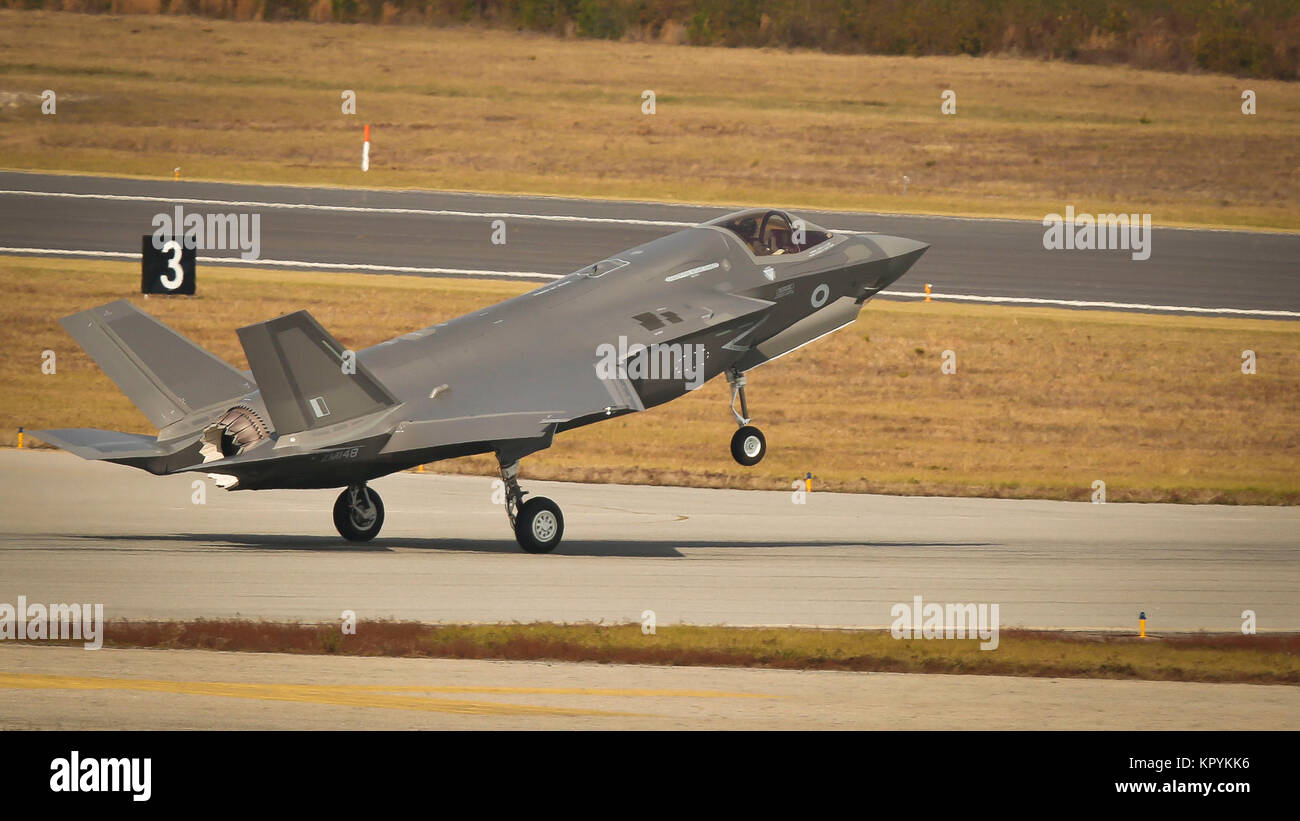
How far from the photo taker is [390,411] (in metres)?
20.6

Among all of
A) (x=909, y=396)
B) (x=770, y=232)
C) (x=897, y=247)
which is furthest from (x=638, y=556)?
(x=909, y=396)

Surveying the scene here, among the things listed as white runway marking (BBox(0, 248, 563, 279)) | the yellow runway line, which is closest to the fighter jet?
the yellow runway line

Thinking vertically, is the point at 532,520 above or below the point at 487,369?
below

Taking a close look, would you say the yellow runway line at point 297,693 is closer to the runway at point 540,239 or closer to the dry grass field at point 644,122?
the runway at point 540,239

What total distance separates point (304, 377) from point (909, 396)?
1893cm

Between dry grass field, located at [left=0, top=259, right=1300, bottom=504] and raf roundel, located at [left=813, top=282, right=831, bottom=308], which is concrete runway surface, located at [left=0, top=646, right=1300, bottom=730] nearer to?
raf roundel, located at [left=813, top=282, right=831, bottom=308]

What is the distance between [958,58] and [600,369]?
5695 centimetres

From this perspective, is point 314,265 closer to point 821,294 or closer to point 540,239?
point 540,239

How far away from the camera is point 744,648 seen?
16.6 m

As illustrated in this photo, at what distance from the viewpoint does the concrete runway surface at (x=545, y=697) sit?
526 inches

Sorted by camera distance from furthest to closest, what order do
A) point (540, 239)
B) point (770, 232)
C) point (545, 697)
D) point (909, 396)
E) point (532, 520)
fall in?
point (540, 239) < point (909, 396) < point (770, 232) < point (532, 520) < point (545, 697)

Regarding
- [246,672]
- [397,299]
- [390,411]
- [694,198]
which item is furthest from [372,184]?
[246,672]

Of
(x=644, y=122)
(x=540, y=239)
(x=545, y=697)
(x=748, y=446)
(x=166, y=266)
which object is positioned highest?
(x=644, y=122)

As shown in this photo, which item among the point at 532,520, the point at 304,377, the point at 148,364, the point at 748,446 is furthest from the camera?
the point at 748,446
